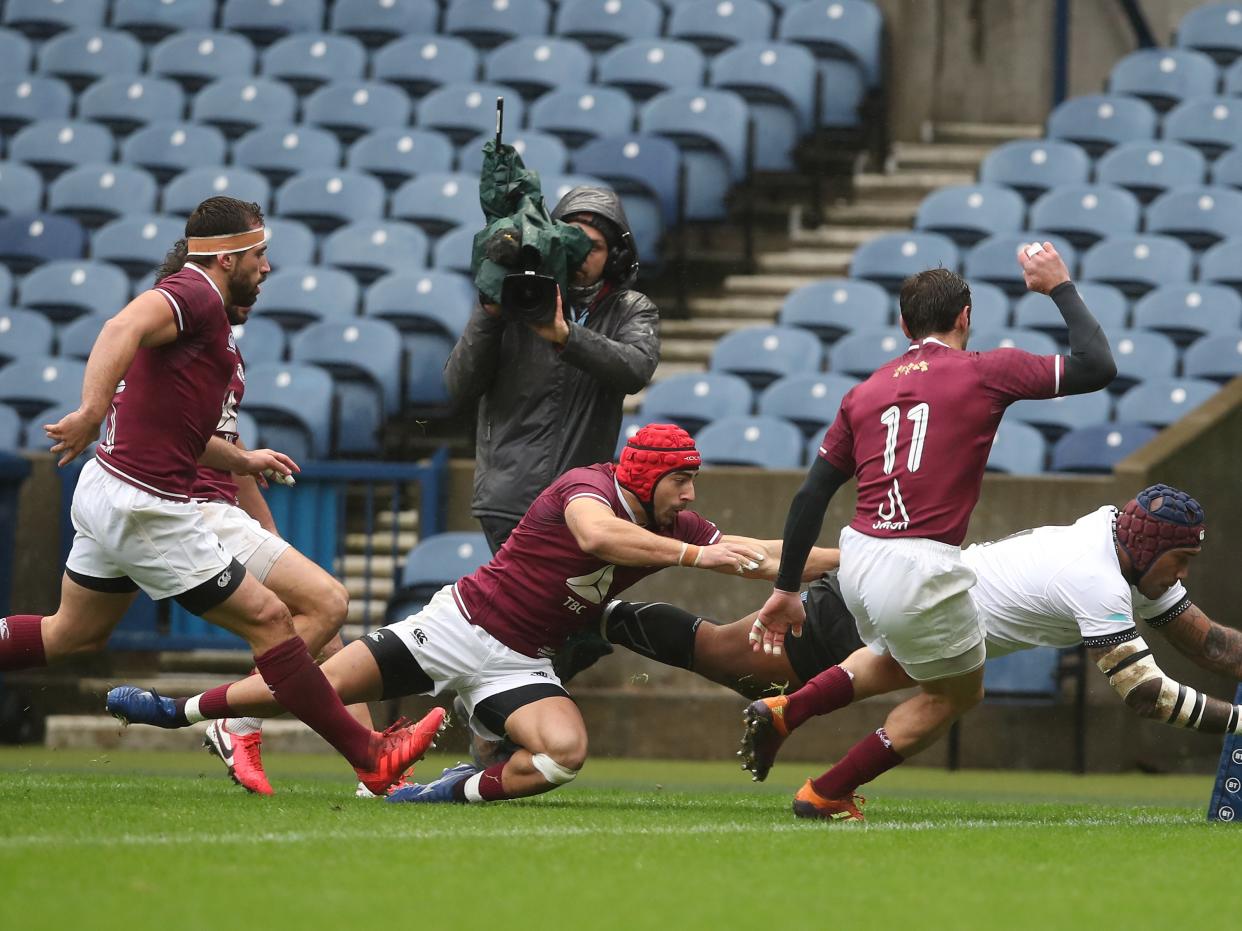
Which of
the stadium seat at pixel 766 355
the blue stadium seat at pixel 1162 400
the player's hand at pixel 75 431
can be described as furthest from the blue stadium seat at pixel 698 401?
the player's hand at pixel 75 431

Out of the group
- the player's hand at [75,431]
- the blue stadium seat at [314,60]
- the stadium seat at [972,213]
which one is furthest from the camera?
the blue stadium seat at [314,60]

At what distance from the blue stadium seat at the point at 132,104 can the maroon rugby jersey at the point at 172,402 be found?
32.5ft

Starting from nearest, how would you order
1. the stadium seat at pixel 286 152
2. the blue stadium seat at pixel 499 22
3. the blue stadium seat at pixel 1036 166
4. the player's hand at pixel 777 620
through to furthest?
the player's hand at pixel 777 620 → the blue stadium seat at pixel 1036 166 → the stadium seat at pixel 286 152 → the blue stadium seat at pixel 499 22

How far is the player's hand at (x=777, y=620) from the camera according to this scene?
6043 mm

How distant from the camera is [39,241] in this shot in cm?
1419

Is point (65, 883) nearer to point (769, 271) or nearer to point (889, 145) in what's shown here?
point (769, 271)

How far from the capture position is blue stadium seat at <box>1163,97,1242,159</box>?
13812 millimetres

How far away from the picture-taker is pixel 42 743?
33.9ft

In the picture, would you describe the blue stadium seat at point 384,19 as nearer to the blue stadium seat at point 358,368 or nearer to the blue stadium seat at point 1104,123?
the blue stadium seat at point 358,368

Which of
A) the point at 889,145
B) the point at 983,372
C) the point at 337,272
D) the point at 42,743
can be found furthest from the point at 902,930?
the point at 889,145

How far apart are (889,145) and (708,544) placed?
9671mm

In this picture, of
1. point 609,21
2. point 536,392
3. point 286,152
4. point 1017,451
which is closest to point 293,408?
point 286,152

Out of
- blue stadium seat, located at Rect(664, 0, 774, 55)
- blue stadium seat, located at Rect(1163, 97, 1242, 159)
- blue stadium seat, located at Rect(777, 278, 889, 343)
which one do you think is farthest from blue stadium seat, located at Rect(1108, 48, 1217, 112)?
blue stadium seat, located at Rect(777, 278, 889, 343)

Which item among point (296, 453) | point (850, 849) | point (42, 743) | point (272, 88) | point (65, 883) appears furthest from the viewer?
point (272, 88)
